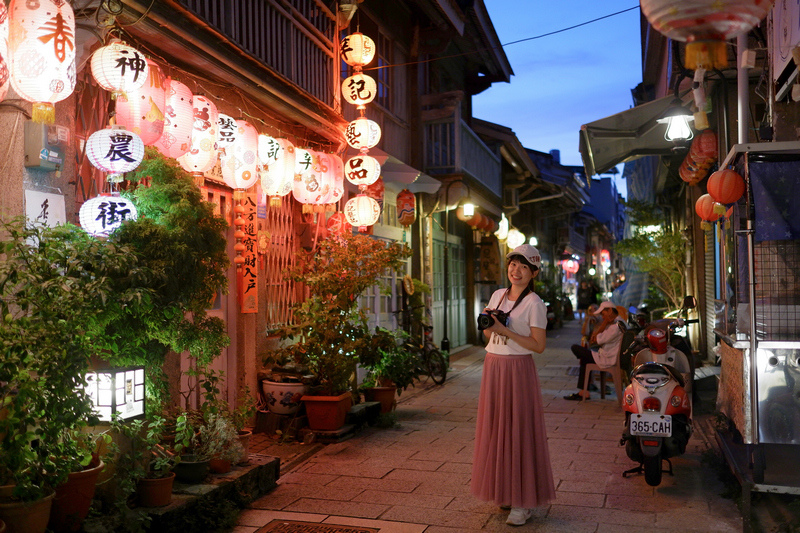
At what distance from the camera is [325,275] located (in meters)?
9.54

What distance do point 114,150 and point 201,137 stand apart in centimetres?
171

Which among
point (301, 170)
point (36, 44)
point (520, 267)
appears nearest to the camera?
point (36, 44)

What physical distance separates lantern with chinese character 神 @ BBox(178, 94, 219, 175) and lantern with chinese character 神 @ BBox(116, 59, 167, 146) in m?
0.61

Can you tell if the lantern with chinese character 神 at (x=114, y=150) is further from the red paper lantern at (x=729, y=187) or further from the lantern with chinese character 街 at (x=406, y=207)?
the lantern with chinese character 街 at (x=406, y=207)

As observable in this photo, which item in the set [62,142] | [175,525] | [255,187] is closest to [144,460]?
[175,525]

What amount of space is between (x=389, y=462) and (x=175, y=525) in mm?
3160

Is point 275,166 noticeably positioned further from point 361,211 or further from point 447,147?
point 447,147

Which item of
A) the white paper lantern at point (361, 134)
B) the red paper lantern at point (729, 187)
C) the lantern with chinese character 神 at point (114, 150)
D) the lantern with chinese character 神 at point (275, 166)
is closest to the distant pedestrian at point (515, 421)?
the red paper lantern at point (729, 187)

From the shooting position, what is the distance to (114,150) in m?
5.51

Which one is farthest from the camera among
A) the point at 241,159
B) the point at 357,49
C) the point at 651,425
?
the point at 357,49

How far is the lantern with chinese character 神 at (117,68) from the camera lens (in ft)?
18.5

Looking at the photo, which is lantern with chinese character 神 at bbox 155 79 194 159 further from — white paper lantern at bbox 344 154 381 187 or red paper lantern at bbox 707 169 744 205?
red paper lantern at bbox 707 169 744 205

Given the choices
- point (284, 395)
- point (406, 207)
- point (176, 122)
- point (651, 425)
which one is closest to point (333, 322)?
point (284, 395)

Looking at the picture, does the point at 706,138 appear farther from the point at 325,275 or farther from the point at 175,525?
the point at 175,525
